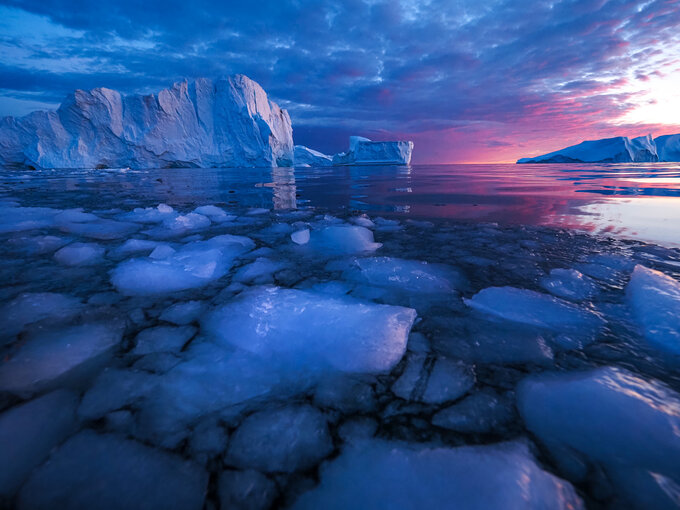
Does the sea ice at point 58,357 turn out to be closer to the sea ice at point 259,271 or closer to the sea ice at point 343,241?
the sea ice at point 259,271

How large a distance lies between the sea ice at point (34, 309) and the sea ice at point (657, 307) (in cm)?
270

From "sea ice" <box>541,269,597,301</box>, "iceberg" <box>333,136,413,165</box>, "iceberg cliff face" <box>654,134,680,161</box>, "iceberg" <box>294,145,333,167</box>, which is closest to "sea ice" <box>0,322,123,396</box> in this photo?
"sea ice" <box>541,269,597,301</box>

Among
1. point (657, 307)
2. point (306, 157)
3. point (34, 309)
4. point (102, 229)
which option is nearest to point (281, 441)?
point (34, 309)

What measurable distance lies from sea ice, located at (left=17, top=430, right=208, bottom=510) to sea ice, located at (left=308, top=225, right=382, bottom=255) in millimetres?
1820

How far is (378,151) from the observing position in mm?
49594

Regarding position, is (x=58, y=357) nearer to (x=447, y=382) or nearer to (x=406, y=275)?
(x=447, y=382)

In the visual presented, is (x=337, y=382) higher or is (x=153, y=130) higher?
(x=153, y=130)

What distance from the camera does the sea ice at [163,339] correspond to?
3.93 feet

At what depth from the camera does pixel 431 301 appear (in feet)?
5.26

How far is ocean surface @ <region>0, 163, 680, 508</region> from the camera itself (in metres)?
0.70

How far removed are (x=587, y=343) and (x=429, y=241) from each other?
64.0 inches

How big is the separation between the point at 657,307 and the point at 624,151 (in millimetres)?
63977

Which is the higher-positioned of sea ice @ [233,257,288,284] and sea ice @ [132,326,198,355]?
sea ice @ [233,257,288,284]

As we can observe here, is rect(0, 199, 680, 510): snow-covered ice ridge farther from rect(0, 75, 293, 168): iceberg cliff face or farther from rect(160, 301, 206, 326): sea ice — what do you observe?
rect(0, 75, 293, 168): iceberg cliff face
